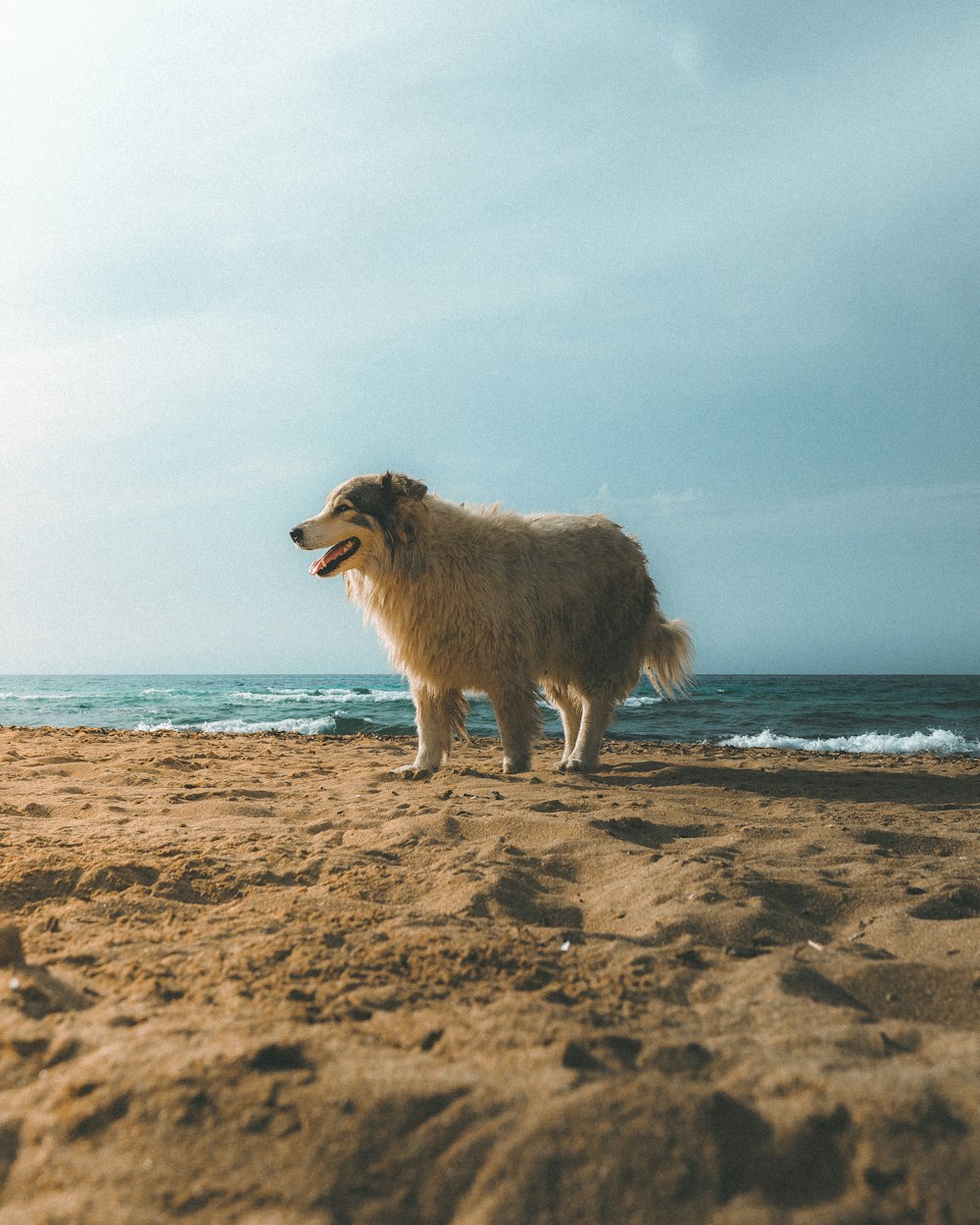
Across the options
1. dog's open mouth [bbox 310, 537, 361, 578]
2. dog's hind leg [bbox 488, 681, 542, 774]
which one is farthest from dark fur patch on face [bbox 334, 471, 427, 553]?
dog's hind leg [bbox 488, 681, 542, 774]

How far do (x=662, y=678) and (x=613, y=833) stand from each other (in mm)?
4117

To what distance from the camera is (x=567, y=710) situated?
7621 millimetres

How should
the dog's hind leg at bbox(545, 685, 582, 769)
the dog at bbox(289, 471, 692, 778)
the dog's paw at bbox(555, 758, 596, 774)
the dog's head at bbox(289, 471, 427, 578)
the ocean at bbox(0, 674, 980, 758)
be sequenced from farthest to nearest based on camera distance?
the ocean at bbox(0, 674, 980, 758)
the dog's hind leg at bbox(545, 685, 582, 769)
the dog's paw at bbox(555, 758, 596, 774)
the dog at bbox(289, 471, 692, 778)
the dog's head at bbox(289, 471, 427, 578)

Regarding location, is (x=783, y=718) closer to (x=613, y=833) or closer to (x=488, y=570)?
(x=488, y=570)

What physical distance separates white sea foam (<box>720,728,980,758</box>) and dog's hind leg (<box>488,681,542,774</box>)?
5.82 m

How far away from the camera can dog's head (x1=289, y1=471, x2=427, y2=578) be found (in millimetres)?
6035

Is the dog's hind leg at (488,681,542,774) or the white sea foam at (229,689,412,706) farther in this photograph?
the white sea foam at (229,689,412,706)

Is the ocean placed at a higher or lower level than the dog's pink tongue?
lower

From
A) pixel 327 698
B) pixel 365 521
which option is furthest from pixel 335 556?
pixel 327 698

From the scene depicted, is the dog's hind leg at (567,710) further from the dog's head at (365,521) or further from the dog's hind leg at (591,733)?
the dog's head at (365,521)

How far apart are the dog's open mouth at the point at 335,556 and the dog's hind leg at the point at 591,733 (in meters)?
2.36

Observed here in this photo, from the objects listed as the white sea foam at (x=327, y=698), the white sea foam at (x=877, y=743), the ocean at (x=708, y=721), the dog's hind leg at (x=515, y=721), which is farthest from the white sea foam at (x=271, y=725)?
the dog's hind leg at (x=515, y=721)

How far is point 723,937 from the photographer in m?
2.53

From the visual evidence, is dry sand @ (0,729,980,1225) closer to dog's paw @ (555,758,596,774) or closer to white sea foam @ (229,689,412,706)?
dog's paw @ (555,758,596,774)
